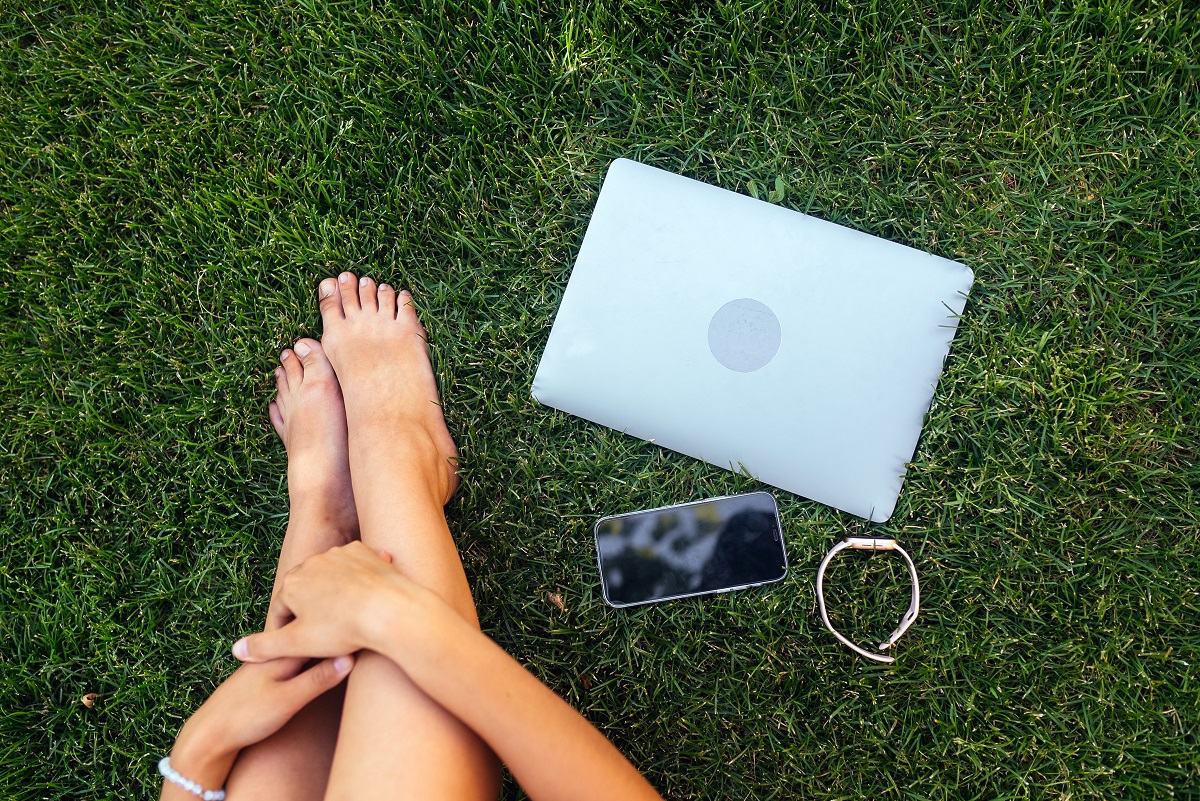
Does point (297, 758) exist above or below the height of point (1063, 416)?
below

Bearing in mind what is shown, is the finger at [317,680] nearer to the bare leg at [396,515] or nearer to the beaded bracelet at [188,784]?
the bare leg at [396,515]

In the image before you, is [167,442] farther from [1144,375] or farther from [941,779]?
[1144,375]

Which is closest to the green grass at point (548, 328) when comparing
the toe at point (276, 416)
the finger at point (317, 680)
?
the toe at point (276, 416)

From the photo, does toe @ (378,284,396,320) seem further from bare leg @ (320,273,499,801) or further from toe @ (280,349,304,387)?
toe @ (280,349,304,387)

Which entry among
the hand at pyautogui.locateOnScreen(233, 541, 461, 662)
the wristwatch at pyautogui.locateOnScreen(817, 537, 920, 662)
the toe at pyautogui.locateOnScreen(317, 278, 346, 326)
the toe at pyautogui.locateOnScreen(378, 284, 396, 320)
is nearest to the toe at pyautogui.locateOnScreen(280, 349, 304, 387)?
the toe at pyautogui.locateOnScreen(317, 278, 346, 326)

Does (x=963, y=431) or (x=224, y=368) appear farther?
(x=224, y=368)

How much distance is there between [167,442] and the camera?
1774 millimetres

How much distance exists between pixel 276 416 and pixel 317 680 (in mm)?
657

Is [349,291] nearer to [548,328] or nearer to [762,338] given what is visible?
[548,328]

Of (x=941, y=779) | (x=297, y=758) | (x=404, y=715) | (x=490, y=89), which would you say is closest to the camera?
(x=404, y=715)

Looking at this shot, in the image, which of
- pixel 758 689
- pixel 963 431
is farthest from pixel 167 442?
pixel 963 431

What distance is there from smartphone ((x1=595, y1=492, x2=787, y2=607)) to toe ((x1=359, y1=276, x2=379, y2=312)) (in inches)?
29.5

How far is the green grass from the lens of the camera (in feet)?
5.27

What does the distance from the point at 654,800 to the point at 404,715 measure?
472mm
